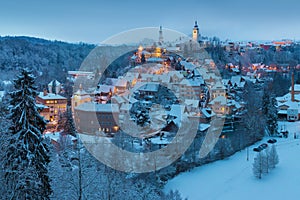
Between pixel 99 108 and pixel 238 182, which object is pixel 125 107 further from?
pixel 238 182

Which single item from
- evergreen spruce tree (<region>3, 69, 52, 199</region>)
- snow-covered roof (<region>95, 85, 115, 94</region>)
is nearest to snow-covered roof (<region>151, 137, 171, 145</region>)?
evergreen spruce tree (<region>3, 69, 52, 199</region>)

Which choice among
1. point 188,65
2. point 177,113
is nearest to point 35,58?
point 188,65

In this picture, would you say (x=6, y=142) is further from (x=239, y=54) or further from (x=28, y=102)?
(x=239, y=54)

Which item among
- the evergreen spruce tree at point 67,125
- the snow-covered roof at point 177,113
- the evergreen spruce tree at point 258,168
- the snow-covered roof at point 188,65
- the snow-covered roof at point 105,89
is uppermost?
the snow-covered roof at point 188,65

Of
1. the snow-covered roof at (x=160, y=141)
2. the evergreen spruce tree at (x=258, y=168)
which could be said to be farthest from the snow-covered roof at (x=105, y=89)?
the evergreen spruce tree at (x=258, y=168)

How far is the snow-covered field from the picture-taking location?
704 centimetres

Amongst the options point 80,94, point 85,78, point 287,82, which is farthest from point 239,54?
point 80,94

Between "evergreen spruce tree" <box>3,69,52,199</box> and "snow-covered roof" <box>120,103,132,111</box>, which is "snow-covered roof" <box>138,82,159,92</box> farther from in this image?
"evergreen spruce tree" <box>3,69,52,199</box>

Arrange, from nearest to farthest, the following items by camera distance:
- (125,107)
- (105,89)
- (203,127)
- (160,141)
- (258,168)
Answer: (258,168), (160,141), (203,127), (125,107), (105,89)

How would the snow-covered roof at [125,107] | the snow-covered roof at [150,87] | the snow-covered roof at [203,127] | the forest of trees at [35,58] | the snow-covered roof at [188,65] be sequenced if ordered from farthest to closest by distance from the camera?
1. the forest of trees at [35,58]
2. the snow-covered roof at [188,65]
3. the snow-covered roof at [150,87]
4. the snow-covered roof at [125,107]
5. the snow-covered roof at [203,127]

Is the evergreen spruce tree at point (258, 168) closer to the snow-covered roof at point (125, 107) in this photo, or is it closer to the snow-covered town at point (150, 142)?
the snow-covered town at point (150, 142)

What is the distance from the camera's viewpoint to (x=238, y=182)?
7637 mm

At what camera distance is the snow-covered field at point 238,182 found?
23.1ft

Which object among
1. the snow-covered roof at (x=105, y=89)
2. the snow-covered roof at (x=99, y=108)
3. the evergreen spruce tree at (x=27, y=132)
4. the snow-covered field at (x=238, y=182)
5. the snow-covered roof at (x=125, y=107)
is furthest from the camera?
the snow-covered roof at (x=105, y=89)
